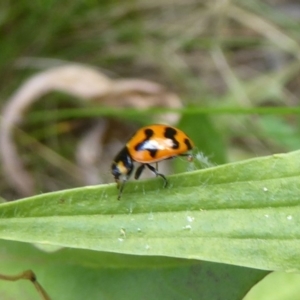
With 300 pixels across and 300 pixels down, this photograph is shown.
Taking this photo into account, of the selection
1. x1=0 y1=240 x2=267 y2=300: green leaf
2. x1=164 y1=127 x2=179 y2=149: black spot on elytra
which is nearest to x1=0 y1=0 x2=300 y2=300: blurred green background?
x1=164 y1=127 x2=179 y2=149: black spot on elytra

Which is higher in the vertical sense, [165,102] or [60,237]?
[60,237]

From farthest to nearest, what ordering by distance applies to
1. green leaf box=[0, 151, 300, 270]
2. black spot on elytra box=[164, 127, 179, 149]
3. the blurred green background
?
1. the blurred green background
2. black spot on elytra box=[164, 127, 179, 149]
3. green leaf box=[0, 151, 300, 270]

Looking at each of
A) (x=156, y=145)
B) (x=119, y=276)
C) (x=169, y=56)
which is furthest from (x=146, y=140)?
(x=169, y=56)

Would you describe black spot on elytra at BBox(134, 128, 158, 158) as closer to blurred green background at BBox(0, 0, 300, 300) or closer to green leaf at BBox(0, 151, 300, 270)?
green leaf at BBox(0, 151, 300, 270)

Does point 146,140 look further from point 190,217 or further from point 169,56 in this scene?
point 169,56

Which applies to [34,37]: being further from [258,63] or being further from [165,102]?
[258,63]

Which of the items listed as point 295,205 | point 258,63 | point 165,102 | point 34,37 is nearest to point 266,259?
point 295,205

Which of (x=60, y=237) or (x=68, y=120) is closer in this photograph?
(x=60, y=237)
